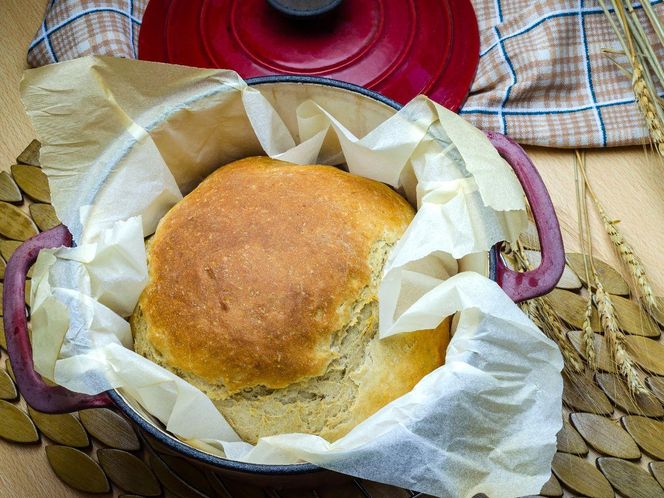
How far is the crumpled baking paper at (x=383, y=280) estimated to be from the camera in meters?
0.66

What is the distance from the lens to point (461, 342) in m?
0.68

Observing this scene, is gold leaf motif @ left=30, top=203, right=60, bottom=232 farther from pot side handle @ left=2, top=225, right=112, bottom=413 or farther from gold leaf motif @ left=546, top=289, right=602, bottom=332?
gold leaf motif @ left=546, top=289, right=602, bottom=332

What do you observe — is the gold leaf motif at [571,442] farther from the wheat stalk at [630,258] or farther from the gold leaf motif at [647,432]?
the wheat stalk at [630,258]

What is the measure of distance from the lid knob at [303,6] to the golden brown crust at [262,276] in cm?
26

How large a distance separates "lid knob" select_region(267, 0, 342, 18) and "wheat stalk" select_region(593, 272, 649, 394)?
0.46 m

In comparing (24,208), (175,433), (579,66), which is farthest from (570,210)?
(24,208)

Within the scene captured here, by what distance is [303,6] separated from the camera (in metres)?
0.95

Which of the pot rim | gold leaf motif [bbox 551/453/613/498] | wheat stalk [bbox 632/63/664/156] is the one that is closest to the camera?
the pot rim

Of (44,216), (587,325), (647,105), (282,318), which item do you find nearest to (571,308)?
(587,325)

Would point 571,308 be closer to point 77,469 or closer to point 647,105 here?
point 647,105

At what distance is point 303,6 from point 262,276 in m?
0.40

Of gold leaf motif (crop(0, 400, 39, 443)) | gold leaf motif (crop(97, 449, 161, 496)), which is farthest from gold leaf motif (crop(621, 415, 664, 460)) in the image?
gold leaf motif (crop(0, 400, 39, 443))

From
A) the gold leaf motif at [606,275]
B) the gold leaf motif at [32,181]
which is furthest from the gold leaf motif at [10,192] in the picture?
the gold leaf motif at [606,275]

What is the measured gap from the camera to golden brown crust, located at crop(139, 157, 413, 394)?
0.71 metres
